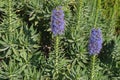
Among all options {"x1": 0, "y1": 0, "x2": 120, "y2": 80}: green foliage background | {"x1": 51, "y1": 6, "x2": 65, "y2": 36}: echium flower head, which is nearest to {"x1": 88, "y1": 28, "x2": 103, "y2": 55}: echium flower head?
{"x1": 51, "y1": 6, "x2": 65, "y2": 36}: echium flower head

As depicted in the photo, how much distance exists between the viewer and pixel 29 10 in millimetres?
4766

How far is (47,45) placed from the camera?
476 centimetres

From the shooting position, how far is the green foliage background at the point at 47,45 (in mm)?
3809

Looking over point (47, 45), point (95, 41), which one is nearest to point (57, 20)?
point (95, 41)

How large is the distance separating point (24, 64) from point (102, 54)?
1185mm

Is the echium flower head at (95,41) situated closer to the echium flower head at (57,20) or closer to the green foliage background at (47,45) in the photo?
the echium flower head at (57,20)

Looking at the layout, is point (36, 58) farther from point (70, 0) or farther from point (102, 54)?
point (70, 0)

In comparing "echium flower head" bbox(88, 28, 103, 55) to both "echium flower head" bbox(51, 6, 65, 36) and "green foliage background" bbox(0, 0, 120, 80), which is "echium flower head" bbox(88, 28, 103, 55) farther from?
"green foliage background" bbox(0, 0, 120, 80)

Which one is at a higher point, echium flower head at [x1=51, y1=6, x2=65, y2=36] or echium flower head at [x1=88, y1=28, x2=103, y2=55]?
echium flower head at [x1=51, y1=6, x2=65, y2=36]

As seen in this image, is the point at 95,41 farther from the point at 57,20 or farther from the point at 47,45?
the point at 47,45

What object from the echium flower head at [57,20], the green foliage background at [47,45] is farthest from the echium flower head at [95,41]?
the green foliage background at [47,45]

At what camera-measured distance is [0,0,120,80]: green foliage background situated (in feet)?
12.5

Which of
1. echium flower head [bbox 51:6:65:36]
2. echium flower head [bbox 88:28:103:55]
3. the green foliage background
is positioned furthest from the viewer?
the green foliage background

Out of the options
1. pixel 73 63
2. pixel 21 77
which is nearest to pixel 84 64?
pixel 73 63
